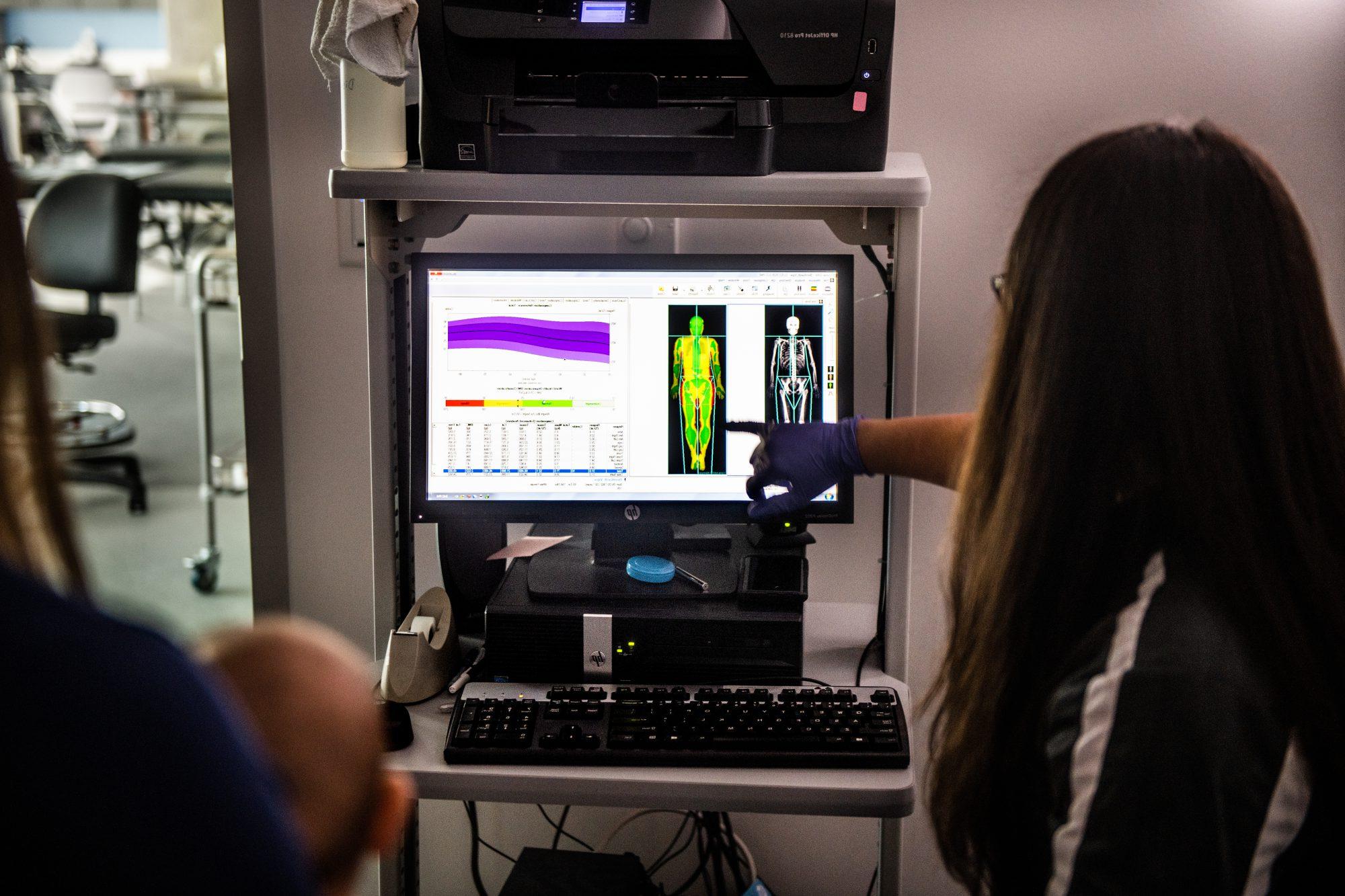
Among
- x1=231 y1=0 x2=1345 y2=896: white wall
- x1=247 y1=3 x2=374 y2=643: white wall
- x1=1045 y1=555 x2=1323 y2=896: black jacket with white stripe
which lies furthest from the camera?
x1=247 y1=3 x2=374 y2=643: white wall

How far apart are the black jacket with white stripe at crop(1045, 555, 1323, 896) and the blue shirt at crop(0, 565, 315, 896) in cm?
56

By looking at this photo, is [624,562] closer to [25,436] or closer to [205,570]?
[25,436]

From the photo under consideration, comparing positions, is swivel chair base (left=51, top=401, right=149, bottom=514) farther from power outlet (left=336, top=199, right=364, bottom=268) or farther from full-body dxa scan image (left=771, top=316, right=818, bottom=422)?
full-body dxa scan image (left=771, top=316, right=818, bottom=422)

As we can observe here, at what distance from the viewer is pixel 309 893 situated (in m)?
0.41

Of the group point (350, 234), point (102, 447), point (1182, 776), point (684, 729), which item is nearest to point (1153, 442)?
point (1182, 776)

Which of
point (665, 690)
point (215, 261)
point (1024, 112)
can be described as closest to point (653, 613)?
point (665, 690)

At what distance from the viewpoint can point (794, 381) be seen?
1.41 meters

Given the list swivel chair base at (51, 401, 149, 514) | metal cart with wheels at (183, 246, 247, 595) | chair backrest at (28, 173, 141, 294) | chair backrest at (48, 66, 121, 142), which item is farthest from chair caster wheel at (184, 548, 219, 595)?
chair backrest at (48, 66, 121, 142)

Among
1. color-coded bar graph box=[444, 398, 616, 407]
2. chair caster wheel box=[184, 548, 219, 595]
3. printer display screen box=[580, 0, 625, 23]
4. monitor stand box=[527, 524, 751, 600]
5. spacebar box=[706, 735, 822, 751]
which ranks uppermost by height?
printer display screen box=[580, 0, 625, 23]

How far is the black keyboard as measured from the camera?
115 centimetres

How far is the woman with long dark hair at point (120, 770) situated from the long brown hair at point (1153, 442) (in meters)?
0.61

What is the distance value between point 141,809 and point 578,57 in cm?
112

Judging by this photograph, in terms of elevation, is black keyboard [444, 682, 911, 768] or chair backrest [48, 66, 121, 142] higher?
chair backrest [48, 66, 121, 142]

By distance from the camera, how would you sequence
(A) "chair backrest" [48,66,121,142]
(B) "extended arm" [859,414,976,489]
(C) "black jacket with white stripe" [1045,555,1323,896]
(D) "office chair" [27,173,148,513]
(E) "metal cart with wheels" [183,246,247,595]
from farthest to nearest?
(A) "chair backrest" [48,66,121,142] → (D) "office chair" [27,173,148,513] → (E) "metal cart with wheels" [183,246,247,595] → (B) "extended arm" [859,414,976,489] → (C) "black jacket with white stripe" [1045,555,1323,896]
